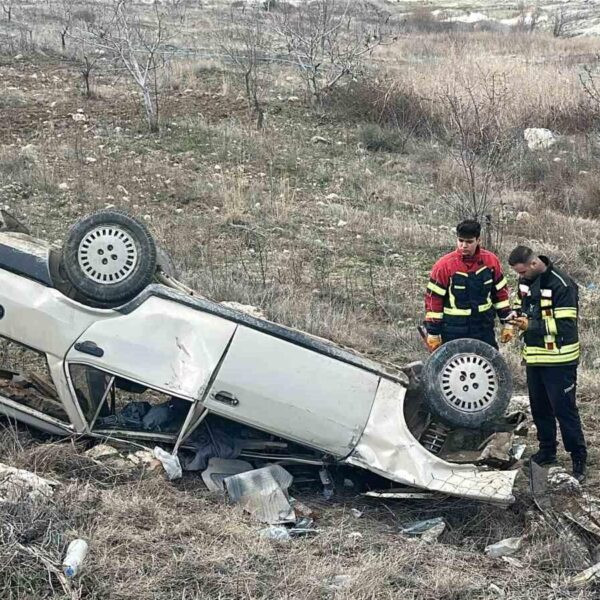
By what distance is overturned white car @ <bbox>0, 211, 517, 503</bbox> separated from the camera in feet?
14.8

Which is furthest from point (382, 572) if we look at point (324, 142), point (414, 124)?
point (414, 124)

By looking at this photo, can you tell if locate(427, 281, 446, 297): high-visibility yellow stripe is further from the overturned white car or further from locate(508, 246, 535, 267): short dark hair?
the overturned white car

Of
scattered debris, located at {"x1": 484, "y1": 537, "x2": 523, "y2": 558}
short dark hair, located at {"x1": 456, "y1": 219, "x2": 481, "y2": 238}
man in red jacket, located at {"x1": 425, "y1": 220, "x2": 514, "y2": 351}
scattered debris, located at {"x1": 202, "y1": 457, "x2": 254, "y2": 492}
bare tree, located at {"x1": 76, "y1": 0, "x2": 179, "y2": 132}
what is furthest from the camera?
bare tree, located at {"x1": 76, "y1": 0, "x2": 179, "y2": 132}

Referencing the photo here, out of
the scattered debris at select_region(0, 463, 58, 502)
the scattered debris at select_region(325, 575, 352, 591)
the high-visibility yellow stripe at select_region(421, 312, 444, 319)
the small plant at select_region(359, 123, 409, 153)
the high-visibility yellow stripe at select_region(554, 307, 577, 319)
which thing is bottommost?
the scattered debris at select_region(325, 575, 352, 591)

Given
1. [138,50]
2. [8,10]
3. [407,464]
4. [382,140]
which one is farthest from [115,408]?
Result: [8,10]

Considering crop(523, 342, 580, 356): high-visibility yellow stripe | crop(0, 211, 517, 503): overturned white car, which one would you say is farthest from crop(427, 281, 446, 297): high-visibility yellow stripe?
crop(0, 211, 517, 503): overturned white car

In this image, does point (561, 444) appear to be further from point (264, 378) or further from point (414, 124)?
point (414, 124)

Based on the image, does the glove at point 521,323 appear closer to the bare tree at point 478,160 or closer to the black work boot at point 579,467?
the black work boot at point 579,467

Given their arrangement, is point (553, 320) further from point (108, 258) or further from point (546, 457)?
point (108, 258)

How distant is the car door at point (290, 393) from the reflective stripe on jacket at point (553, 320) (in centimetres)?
130

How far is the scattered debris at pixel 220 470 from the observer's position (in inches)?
184

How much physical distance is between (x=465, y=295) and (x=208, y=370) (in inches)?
77.6

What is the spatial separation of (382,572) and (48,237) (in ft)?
23.0

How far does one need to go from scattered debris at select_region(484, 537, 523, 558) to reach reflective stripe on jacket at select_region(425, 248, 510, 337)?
1.56 metres
